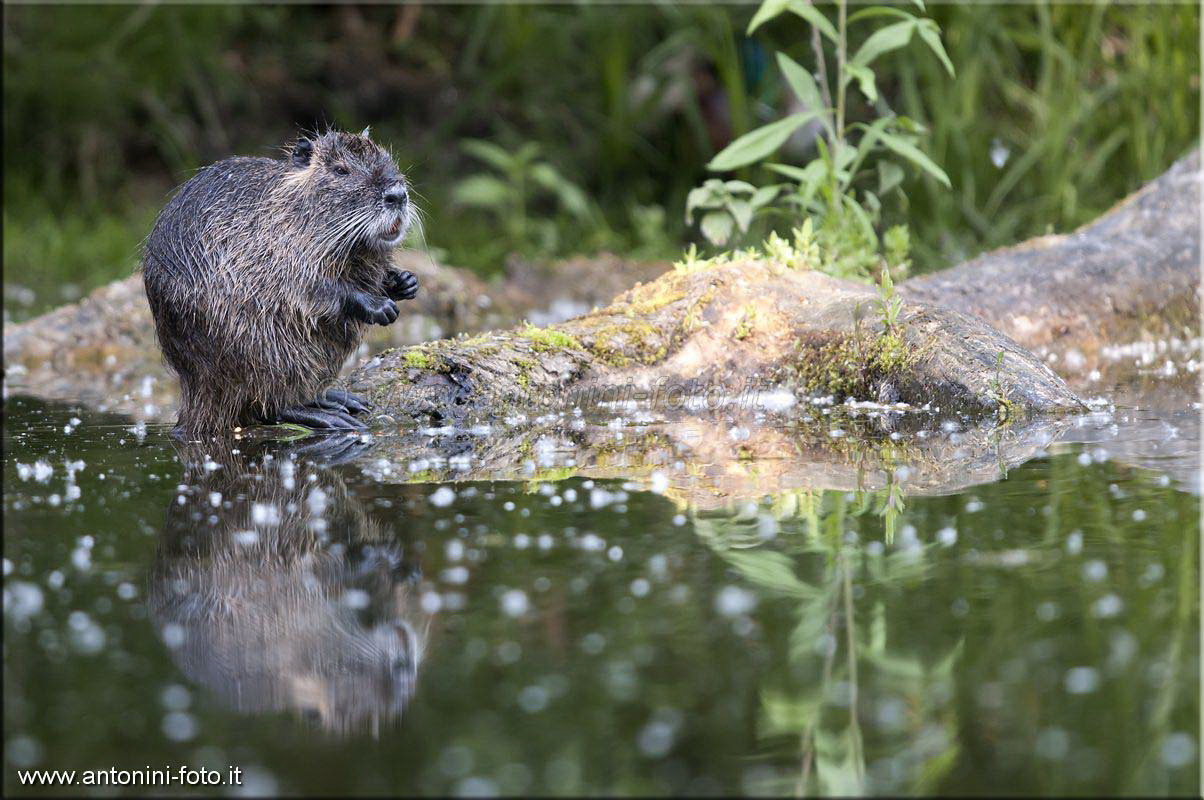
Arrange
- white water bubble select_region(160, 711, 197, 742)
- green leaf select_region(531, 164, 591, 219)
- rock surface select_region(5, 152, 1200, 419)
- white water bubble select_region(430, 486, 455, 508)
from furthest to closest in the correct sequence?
green leaf select_region(531, 164, 591, 219) < rock surface select_region(5, 152, 1200, 419) < white water bubble select_region(430, 486, 455, 508) < white water bubble select_region(160, 711, 197, 742)

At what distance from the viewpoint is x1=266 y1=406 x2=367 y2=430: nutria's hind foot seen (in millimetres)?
4871

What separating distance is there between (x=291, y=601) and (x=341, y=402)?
2.09 metres

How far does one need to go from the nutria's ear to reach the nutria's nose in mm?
352

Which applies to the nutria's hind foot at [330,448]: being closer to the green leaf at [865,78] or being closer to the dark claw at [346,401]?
the dark claw at [346,401]

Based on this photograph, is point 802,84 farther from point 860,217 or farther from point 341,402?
point 341,402

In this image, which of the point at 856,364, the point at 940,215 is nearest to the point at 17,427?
the point at 856,364

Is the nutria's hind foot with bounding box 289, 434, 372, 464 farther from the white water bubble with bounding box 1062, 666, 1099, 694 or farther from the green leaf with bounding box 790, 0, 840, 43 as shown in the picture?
the white water bubble with bounding box 1062, 666, 1099, 694

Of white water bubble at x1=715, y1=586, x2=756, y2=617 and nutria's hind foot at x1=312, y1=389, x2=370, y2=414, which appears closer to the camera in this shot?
white water bubble at x1=715, y1=586, x2=756, y2=617

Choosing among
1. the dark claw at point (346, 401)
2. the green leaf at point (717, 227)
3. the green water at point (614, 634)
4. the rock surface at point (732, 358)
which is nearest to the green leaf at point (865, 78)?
the rock surface at point (732, 358)

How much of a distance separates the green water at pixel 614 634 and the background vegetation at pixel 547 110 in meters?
4.68

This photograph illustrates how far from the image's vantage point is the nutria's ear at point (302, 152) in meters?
4.91

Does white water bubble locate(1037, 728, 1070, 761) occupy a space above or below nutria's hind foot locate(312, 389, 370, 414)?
below

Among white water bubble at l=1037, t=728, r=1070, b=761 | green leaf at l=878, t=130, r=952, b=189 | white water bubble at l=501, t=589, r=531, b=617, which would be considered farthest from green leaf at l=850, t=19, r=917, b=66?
white water bubble at l=1037, t=728, r=1070, b=761

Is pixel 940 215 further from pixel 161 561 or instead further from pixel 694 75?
pixel 161 561
